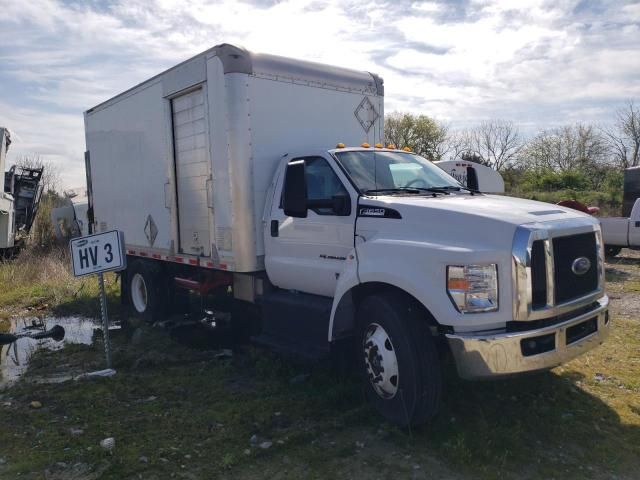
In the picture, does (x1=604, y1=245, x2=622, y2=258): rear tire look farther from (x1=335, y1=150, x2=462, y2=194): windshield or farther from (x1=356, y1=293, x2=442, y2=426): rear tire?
(x1=356, y1=293, x2=442, y2=426): rear tire

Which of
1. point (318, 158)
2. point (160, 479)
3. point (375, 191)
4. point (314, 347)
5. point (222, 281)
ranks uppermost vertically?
point (318, 158)

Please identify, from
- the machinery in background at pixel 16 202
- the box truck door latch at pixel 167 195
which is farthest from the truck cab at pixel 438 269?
the machinery in background at pixel 16 202

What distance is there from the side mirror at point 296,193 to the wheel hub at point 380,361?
1367 mm

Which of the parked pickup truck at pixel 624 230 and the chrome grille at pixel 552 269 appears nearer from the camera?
the chrome grille at pixel 552 269

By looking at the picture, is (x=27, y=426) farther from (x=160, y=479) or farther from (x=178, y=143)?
(x=178, y=143)

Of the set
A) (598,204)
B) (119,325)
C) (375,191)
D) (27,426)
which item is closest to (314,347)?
(375,191)

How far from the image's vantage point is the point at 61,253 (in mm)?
14891

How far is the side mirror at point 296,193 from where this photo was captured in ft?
16.8

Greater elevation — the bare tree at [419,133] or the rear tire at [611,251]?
the bare tree at [419,133]

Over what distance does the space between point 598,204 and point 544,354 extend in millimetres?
25182

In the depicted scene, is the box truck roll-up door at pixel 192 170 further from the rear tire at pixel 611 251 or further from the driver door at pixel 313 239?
the rear tire at pixel 611 251

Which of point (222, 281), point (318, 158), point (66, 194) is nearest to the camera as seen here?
point (318, 158)

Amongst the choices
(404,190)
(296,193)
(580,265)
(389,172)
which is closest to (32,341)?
(296,193)

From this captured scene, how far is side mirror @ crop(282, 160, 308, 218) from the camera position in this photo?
5125 mm
